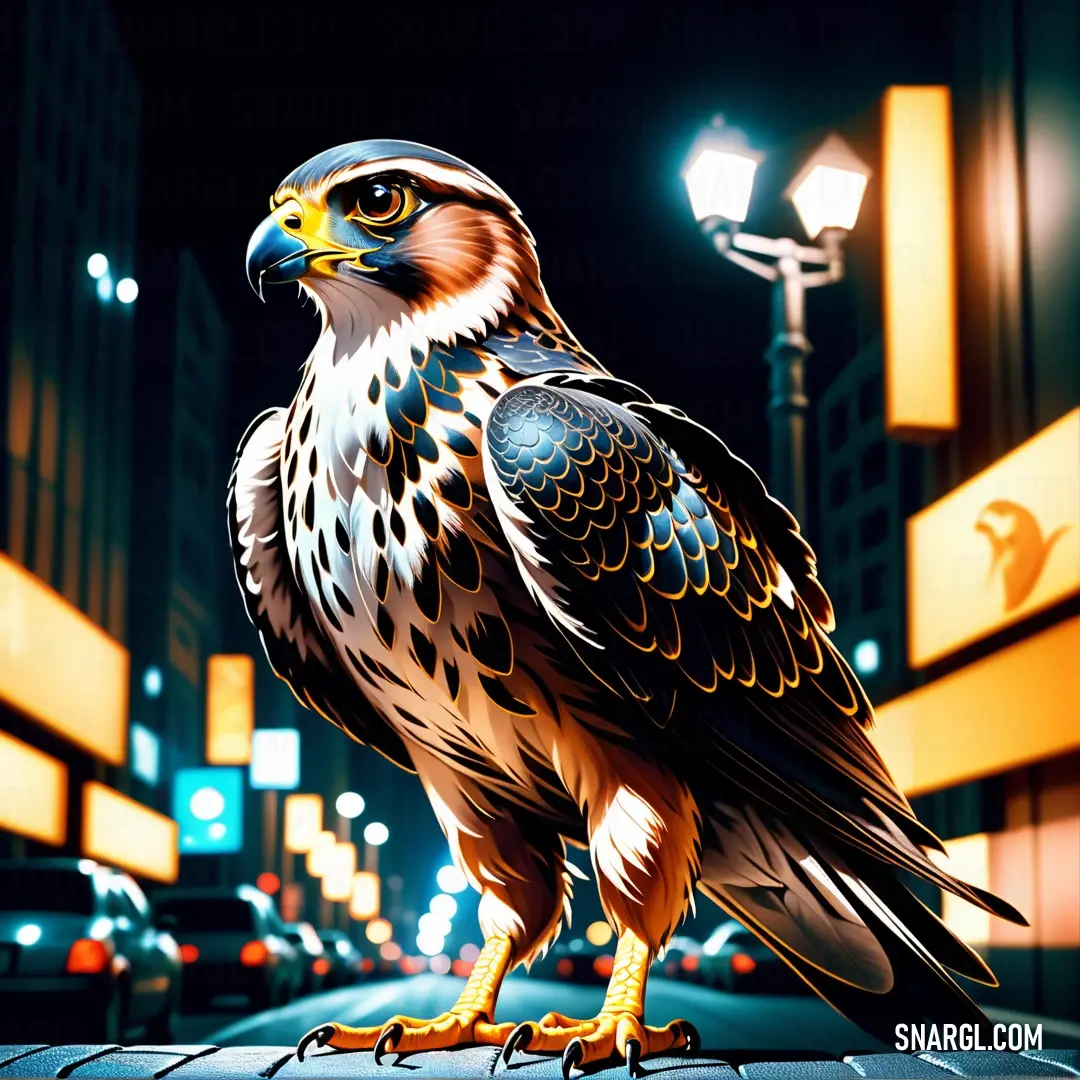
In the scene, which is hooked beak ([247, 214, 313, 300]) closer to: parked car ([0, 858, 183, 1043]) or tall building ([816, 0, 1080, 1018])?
tall building ([816, 0, 1080, 1018])

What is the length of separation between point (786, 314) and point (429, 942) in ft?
6.82

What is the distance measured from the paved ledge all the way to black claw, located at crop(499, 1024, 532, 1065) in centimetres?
2

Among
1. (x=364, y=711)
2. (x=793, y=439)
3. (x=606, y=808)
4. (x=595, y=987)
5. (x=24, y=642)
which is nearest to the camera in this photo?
(x=606, y=808)

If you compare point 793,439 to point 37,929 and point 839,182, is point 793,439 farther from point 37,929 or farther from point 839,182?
point 37,929

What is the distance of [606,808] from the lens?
268cm

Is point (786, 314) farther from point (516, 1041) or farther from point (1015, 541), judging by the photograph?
point (516, 1041)

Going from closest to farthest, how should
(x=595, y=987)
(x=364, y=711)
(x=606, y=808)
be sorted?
(x=606, y=808) < (x=364, y=711) < (x=595, y=987)

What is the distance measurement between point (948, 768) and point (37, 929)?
3148 millimetres

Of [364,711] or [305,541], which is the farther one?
[364,711]

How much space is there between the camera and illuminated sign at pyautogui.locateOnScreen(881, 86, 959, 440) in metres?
4.31

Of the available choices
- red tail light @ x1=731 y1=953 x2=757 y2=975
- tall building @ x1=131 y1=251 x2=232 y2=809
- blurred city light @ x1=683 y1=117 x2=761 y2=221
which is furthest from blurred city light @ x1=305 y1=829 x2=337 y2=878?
blurred city light @ x1=683 y1=117 x2=761 y2=221

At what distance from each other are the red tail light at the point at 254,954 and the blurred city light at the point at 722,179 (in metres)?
4.54

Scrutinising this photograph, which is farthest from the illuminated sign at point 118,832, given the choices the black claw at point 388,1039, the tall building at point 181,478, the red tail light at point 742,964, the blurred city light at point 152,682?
the black claw at point 388,1039

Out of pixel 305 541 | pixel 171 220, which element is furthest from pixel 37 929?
pixel 305 541
